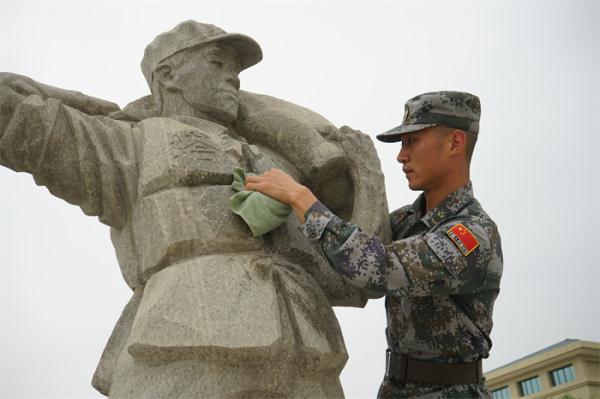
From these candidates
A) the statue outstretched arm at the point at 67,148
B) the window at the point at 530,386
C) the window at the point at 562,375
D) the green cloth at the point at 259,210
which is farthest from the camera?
the window at the point at 530,386

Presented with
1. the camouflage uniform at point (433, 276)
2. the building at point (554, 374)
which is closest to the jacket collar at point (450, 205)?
the camouflage uniform at point (433, 276)

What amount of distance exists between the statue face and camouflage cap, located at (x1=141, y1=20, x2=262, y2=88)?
5cm

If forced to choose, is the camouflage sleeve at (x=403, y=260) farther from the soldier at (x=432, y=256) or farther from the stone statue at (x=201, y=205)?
the stone statue at (x=201, y=205)

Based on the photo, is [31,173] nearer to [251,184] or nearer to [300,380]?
[251,184]

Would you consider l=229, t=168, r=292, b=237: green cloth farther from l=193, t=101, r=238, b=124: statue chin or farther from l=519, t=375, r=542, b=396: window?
l=519, t=375, r=542, b=396: window

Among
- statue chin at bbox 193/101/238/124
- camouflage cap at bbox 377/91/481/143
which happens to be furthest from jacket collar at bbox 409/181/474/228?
statue chin at bbox 193/101/238/124

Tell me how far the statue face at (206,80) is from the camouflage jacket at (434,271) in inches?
49.2

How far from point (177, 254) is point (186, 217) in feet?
0.65

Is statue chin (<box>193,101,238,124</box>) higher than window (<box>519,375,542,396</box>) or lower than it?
higher

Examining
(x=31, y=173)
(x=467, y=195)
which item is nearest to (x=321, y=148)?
(x=467, y=195)

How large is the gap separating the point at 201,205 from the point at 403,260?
1.14 m

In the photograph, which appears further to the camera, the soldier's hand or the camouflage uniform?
the soldier's hand

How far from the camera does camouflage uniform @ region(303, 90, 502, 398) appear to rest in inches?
121

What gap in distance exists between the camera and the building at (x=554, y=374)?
16.8 meters
